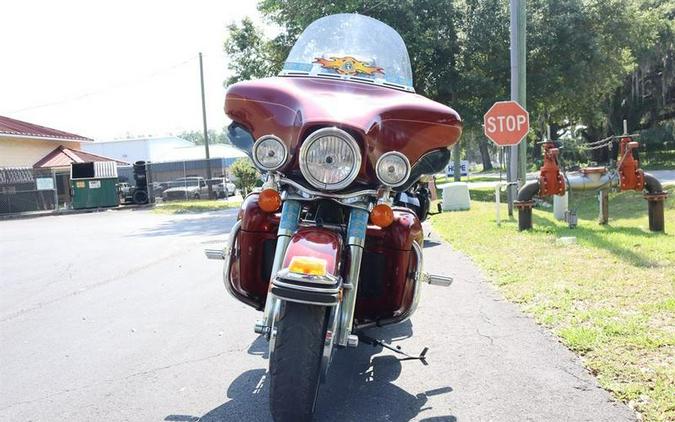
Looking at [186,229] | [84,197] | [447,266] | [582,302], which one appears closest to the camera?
[582,302]

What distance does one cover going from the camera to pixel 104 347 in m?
5.02

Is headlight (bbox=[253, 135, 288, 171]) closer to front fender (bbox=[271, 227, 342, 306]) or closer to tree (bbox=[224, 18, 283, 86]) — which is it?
front fender (bbox=[271, 227, 342, 306])

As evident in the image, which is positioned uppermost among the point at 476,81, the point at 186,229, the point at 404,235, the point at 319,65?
the point at 476,81

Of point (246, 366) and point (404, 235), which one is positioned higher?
point (404, 235)

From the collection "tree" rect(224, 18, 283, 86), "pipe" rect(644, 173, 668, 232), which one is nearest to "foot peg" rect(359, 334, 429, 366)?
"pipe" rect(644, 173, 668, 232)

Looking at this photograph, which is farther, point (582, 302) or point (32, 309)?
point (32, 309)

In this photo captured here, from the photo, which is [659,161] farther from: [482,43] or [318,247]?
[318,247]

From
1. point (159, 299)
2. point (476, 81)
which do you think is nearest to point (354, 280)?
point (159, 299)

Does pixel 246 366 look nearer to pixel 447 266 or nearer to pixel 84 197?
pixel 447 266

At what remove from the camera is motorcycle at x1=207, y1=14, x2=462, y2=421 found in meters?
3.00

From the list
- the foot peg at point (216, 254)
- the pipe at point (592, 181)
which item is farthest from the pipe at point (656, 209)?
the foot peg at point (216, 254)

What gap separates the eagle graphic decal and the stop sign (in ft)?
26.9

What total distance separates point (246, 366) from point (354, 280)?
1581 mm

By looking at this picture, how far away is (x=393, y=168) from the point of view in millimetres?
3463
